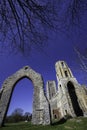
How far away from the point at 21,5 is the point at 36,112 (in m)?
10.3

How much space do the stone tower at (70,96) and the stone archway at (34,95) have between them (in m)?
14.4

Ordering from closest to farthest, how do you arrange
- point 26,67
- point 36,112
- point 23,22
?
point 23,22 → point 36,112 → point 26,67

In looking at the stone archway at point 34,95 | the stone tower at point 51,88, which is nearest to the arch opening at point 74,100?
the stone tower at point 51,88

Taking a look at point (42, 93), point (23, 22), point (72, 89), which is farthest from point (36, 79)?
point (72, 89)

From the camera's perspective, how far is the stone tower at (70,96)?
89.6 ft

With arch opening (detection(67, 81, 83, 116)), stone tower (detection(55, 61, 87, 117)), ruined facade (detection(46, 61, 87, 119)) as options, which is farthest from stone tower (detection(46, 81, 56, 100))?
arch opening (detection(67, 81, 83, 116))

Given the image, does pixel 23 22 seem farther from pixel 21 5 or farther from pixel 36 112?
pixel 36 112

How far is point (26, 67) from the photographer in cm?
1659

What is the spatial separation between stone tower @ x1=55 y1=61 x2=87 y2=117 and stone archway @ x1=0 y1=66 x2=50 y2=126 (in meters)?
14.4

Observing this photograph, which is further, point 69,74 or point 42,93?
point 69,74

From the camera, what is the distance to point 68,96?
28.0 m

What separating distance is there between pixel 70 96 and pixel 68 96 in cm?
486

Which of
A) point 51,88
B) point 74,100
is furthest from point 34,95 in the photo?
point 51,88

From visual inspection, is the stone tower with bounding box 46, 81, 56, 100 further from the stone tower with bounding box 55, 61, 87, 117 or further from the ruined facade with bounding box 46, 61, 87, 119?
the stone tower with bounding box 55, 61, 87, 117
